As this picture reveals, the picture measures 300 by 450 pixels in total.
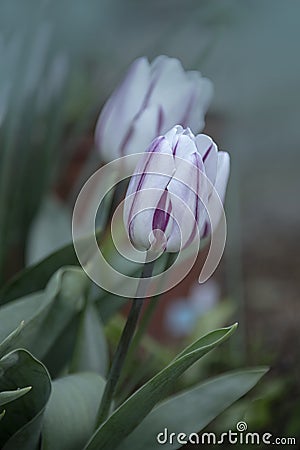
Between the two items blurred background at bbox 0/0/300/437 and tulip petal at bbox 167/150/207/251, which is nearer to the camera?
tulip petal at bbox 167/150/207/251

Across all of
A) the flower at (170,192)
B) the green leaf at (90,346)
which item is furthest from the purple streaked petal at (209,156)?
the green leaf at (90,346)

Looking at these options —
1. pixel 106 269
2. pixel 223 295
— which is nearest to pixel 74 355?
pixel 106 269

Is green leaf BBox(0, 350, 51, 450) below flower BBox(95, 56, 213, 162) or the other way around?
below

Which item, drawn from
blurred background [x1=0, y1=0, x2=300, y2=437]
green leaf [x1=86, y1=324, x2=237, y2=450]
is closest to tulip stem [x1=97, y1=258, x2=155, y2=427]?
green leaf [x1=86, y1=324, x2=237, y2=450]

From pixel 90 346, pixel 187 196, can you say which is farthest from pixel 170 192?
pixel 90 346

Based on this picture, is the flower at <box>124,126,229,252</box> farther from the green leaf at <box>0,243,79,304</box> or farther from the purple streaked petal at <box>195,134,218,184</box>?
the green leaf at <box>0,243,79,304</box>

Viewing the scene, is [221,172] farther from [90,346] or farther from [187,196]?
[90,346]

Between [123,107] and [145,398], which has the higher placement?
[123,107]

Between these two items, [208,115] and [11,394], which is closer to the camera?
[11,394]
